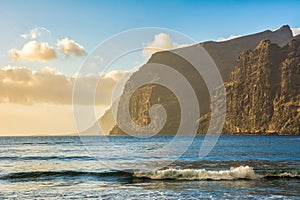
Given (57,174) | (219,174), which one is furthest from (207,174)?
(57,174)

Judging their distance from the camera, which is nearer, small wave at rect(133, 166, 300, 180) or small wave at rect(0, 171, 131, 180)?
small wave at rect(133, 166, 300, 180)

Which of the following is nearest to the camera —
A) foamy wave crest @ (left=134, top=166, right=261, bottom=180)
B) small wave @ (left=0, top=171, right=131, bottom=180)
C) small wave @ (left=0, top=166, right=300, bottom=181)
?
foamy wave crest @ (left=134, top=166, right=261, bottom=180)

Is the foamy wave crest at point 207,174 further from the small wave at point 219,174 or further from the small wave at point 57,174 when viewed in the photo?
the small wave at point 57,174

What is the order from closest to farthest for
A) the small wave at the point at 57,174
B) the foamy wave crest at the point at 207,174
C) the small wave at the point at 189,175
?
the foamy wave crest at the point at 207,174, the small wave at the point at 189,175, the small wave at the point at 57,174

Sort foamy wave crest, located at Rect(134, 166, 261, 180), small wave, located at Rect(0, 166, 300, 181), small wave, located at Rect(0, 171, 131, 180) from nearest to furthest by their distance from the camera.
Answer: foamy wave crest, located at Rect(134, 166, 261, 180)
small wave, located at Rect(0, 166, 300, 181)
small wave, located at Rect(0, 171, 131, 180)

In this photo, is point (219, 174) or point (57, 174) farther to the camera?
point (57, 174)

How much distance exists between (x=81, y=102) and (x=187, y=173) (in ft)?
48.6

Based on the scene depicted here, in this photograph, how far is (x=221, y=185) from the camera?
2905 centimetres

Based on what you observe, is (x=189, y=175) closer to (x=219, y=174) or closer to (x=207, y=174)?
(x=207, y=174)

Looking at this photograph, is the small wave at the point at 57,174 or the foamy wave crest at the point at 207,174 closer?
the foamy wave crest at the point at 207,174

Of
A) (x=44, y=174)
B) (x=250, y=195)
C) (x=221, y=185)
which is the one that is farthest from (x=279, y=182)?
(x=44, y=174)

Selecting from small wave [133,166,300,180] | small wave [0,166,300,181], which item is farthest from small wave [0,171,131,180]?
small wave [133,166,300,180]

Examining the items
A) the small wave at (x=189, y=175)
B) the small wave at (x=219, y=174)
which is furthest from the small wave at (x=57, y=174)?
the small wave at (x=219, y=174)

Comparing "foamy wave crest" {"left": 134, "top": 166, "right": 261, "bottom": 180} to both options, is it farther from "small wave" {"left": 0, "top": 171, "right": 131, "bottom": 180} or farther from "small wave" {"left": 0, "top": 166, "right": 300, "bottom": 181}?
"small wave" {"left": 0, "top": 171, "right": 131, "bottom": 180}
